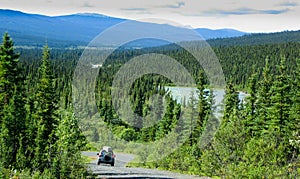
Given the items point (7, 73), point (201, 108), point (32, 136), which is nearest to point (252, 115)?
point (201, 108)

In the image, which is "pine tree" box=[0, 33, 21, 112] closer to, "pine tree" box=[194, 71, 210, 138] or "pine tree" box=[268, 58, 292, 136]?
"pine tree" box=[268, 58, 292, 136]

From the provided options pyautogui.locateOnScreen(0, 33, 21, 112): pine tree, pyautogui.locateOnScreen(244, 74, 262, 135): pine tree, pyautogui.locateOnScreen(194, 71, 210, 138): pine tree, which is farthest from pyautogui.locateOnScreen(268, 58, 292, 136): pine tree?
pyautogui.locateOnScreen(0, 33, 21, 112): pine tree

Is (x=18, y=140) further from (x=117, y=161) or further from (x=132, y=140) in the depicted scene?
(x=132, y=140)

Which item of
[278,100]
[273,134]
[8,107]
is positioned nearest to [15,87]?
[8,107]

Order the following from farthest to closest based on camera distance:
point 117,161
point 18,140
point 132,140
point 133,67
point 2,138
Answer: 1. point 132,140
2. point 117,161
3. point 133,67
4. point 18,140
5. point 2,138

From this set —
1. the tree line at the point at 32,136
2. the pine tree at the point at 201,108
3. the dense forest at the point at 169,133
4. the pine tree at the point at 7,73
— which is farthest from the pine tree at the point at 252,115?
the pine tree at the point at 7,73

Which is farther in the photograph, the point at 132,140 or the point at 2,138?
the point at 132,140

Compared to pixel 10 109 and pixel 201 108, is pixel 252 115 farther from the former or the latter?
pixel 10 109

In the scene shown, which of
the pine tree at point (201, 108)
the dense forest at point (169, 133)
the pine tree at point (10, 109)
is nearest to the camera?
the dense forest at point (169, 133)

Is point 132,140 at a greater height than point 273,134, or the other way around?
point 273,134

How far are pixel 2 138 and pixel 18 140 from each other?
1.57 meters

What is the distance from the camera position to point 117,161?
43.1m

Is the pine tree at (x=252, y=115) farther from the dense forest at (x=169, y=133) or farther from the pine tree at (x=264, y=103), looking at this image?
the pine tree at (x=264, y=103)

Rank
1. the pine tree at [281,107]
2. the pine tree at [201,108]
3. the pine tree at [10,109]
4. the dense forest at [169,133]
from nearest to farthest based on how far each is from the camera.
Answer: the dense forest at [169,133] → the pine tree at [10,109] → the pine tree at [281,107] → the pine tree at [201,108]
